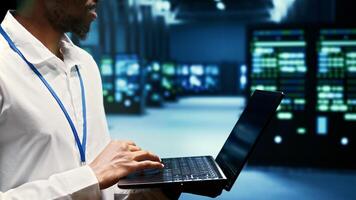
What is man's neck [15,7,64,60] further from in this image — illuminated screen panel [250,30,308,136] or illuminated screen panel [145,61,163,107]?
illuminated screen panel [145,61,163,107]

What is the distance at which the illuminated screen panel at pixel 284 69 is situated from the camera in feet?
19.4

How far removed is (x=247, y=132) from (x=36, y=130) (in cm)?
57

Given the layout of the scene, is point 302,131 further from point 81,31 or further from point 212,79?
point 212,79

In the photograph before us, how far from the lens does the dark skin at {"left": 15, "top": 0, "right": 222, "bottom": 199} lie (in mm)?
965

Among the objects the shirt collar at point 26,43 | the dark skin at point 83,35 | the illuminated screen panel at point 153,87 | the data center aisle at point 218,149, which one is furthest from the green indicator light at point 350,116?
the illuminated screen panel at point 153,87

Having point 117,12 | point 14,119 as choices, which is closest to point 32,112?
point 14,119

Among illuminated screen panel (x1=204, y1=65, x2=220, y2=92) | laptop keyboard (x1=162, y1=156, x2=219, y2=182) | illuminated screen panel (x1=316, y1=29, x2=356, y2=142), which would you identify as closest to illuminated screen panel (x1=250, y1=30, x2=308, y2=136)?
illuminated screen panel (x1=316, y1=29, x2=356, y2=142)

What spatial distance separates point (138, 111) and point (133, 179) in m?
12.0

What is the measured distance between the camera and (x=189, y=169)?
3.78 feet

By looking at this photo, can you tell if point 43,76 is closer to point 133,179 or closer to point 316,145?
point 133,179

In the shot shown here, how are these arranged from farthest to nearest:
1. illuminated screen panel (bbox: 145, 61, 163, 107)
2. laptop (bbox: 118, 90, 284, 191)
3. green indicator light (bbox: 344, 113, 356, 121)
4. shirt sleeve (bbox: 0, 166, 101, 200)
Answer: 1. illuminated screen panel (bbox: 145, 61, 163, 107)
2. green indicator light (bbox: 344, 113, 356, 121)
3. laptop (bbox: 118, 90, 284, 191)
4. shirt sleeve (bbox: 0, 166, 101, 200)

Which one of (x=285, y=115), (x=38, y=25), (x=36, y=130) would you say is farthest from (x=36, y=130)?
(x=285, y=115)

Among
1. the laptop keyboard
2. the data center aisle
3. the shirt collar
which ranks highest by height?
→ the shirt collar

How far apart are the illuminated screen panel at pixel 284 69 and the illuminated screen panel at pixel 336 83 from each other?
212 mm
